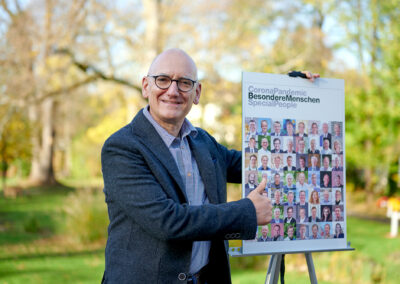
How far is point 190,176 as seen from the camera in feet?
6.82

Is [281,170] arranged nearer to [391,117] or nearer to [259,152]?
[259,152]

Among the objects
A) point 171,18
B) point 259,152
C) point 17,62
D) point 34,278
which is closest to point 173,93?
point 259,152

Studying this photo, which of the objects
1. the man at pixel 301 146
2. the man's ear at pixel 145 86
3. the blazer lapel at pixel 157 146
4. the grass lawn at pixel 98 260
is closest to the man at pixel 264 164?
the man at pixel 301 146

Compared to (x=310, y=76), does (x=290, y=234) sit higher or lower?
lower

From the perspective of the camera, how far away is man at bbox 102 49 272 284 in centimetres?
180

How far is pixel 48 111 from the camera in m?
22.4

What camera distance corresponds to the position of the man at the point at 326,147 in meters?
2.55

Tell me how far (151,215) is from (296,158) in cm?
101

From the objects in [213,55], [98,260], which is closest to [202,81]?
[213,55]

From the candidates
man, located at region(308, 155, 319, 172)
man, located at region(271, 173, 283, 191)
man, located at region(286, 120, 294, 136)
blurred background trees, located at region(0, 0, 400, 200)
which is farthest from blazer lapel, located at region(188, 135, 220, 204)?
blurred background trees, located at region(0, 0, 400, 200)

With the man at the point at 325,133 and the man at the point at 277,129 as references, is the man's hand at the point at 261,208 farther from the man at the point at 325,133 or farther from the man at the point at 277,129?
the man at the point at 325,133

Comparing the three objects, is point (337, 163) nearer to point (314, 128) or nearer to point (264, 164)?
point (314, 128)

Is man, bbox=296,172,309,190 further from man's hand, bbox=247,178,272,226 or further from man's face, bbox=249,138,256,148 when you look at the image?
man's hand, bbox=247,178,272,226

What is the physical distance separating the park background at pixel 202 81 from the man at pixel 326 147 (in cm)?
352
